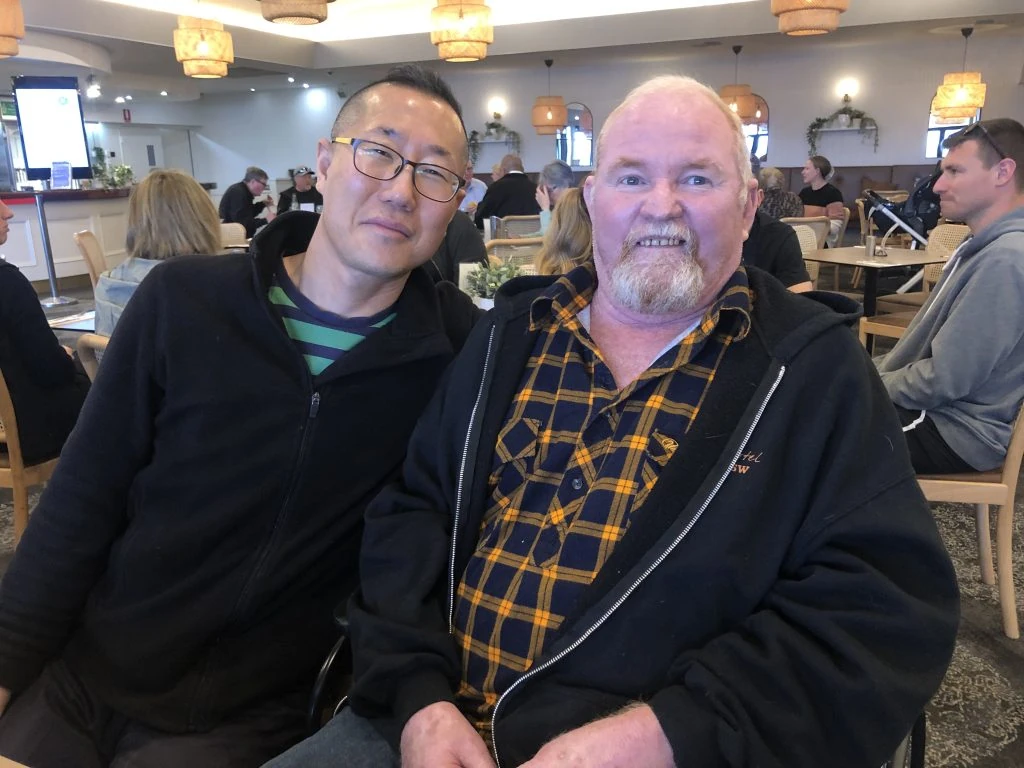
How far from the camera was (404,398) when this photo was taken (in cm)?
138

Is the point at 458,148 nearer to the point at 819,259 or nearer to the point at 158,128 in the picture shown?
the point at 819,259

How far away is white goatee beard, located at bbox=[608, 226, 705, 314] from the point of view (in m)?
1.23

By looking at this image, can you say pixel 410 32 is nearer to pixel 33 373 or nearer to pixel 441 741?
pixel 33 373

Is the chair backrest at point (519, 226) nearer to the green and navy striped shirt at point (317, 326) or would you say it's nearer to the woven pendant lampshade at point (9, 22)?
the woven pendant lampshade at point (9, 22)

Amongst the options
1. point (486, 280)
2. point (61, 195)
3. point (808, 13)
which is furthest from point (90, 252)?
point (808, 13)

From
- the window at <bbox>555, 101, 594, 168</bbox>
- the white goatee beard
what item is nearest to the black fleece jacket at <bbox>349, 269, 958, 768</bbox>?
the white goatee beard

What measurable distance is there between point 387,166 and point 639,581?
80 centimetres

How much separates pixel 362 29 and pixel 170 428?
35.5 ft

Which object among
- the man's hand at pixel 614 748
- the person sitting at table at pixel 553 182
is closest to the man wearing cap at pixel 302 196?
the person sitting at table at pixel 553 182

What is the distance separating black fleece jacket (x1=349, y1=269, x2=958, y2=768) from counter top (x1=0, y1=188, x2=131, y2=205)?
802cm

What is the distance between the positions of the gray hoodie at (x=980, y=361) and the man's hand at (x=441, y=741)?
5.48 feet

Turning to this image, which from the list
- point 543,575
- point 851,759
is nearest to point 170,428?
point 543,575

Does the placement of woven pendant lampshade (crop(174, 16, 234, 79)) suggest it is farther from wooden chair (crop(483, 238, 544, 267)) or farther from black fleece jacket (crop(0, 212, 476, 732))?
black fleece jacket (crop(0, 212, 476, 732))

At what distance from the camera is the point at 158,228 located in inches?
108
